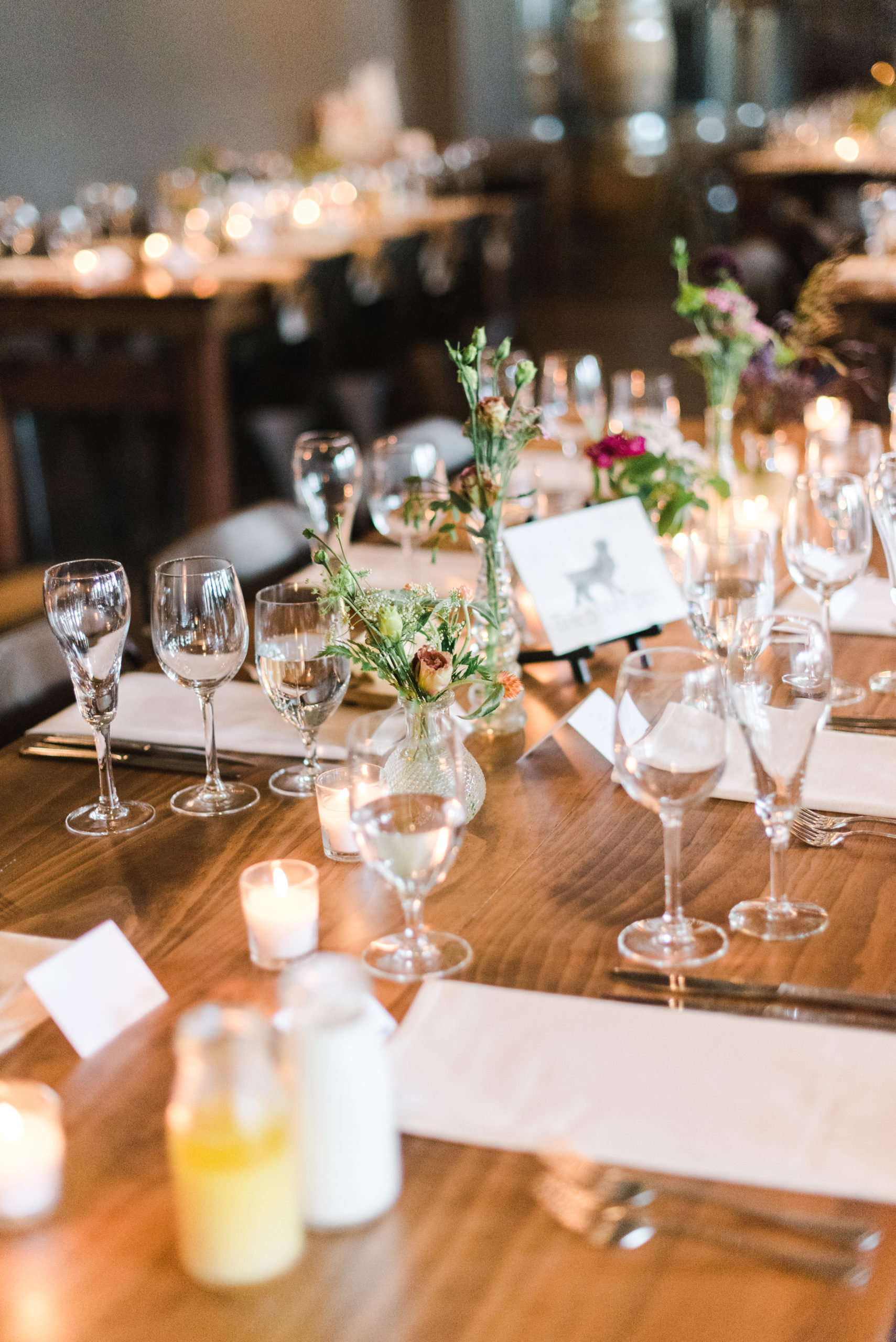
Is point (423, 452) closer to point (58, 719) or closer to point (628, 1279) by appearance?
point (58, 719)

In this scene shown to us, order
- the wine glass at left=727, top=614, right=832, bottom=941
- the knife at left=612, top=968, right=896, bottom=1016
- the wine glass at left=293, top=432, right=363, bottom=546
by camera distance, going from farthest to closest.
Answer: the wine glass at left=293, top=432, right=363, bottom=546 < the wine glass at left=727, top=614, right=832, bottom=941 < the knife at left=612, top=968, right=896, bottom=1016

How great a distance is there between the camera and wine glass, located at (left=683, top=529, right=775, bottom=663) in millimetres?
1462

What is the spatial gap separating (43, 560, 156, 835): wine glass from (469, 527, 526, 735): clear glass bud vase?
1.22ft

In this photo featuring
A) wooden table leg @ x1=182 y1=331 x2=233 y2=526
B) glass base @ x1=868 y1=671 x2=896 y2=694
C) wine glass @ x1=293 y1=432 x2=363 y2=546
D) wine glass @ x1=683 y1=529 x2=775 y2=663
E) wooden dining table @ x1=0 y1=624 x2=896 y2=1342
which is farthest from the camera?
wooden table leg @ x1=182 y1=331 x2=233 y2=526

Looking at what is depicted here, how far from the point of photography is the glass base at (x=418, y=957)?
101 cm

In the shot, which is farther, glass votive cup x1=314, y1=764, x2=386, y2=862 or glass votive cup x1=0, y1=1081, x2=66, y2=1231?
glass votive cup x1=314, y1=764, x2=386, y2=862

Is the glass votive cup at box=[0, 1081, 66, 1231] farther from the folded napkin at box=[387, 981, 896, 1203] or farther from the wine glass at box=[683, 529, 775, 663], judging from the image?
the wine glass at box=[683, 529, 775, 663]

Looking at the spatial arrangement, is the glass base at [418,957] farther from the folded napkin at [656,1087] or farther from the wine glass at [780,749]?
the wine glass at [780,749]

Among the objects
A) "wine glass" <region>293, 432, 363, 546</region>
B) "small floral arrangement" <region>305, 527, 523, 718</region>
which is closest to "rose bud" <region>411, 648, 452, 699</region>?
"small floral arrangement" <region>305, 527, 523, 718</region>

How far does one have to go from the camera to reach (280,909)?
102 cm

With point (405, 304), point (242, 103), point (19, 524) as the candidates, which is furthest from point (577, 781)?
point (242, 103)

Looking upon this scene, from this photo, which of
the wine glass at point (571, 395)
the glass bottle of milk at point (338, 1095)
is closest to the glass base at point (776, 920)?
the glass bottle of milk at point (338, 1095)

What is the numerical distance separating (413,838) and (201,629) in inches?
17.8

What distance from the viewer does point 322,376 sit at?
19.6ft
